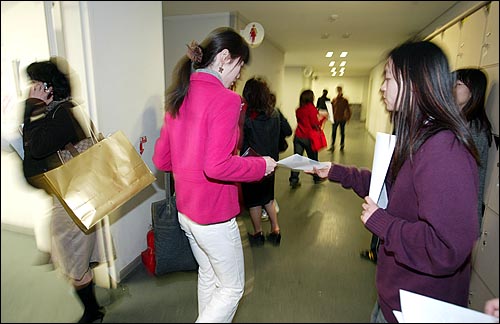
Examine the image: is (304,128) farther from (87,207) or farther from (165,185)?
(87,207)

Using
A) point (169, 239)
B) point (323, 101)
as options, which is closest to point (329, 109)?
point (323, 101)

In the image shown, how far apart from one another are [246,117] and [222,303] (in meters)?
0.52

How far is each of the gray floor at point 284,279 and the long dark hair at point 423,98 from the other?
0.21 m

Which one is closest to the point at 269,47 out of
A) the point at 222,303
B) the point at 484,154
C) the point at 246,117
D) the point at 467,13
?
the point at 246,117

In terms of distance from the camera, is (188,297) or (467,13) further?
(188,297)

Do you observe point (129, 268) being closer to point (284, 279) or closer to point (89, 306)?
point (89, 306)

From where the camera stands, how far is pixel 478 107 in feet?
1.89

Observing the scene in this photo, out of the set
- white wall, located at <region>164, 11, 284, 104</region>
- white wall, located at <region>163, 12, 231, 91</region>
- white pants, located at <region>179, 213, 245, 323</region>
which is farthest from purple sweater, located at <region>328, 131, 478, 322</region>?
white wall, located at <region>163, 12, 231, 91</region>

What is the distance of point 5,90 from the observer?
1.64 feet

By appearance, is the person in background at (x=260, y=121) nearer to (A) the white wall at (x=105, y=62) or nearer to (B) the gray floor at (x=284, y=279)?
(B) the gray floor at (x=284, y=279)

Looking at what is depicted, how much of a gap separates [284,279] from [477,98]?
2.74 ft

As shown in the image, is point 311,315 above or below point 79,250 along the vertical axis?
below

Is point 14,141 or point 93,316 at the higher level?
point 14,141

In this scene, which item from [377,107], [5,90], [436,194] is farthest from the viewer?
[377,107]
